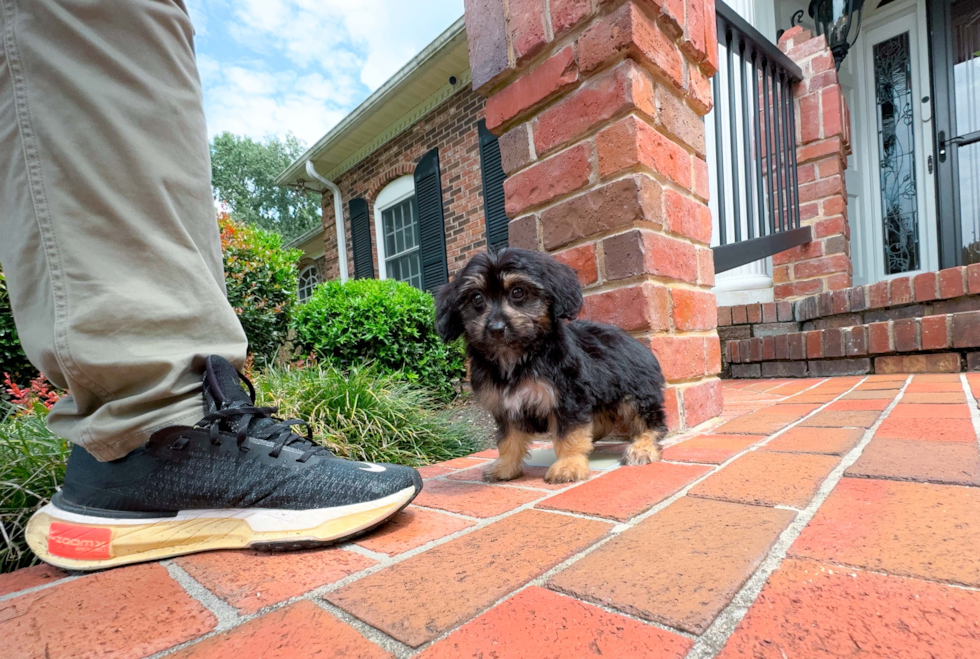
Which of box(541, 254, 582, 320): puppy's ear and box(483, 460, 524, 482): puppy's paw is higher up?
box(541, 254, 582, 320): puppy's ear

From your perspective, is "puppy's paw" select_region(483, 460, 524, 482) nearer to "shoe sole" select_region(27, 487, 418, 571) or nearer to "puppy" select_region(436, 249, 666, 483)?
"puppy" select_region(436, 249, 666, 483)

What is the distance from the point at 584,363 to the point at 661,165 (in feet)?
3.22

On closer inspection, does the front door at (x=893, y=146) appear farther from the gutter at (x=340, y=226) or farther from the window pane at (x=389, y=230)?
the gutter at (x=340, y=226)

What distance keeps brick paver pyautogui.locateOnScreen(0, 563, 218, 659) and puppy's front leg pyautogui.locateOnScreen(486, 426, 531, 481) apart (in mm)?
978

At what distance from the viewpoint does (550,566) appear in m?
0.92

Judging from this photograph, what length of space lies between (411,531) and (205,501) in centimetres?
49

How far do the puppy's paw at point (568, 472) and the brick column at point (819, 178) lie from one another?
12.9 feet

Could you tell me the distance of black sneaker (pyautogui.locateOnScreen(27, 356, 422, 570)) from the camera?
1.12 meters

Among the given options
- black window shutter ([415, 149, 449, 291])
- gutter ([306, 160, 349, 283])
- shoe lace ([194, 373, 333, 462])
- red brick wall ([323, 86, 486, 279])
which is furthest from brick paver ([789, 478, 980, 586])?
gutter ([306, 160, 349, 283])

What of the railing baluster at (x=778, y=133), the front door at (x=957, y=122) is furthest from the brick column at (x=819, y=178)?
the front door at (x=957, y=122)

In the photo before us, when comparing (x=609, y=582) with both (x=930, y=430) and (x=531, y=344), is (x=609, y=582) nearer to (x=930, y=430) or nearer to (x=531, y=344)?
(x=531, y=344)

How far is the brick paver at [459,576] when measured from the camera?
772 millimetres

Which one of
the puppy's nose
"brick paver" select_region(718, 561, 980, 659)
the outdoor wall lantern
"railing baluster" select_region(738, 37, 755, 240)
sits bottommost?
"brick paver" select_region(718, 561, 980, 659)

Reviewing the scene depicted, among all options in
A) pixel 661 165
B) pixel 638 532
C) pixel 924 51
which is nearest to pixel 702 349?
pixel 661 165
